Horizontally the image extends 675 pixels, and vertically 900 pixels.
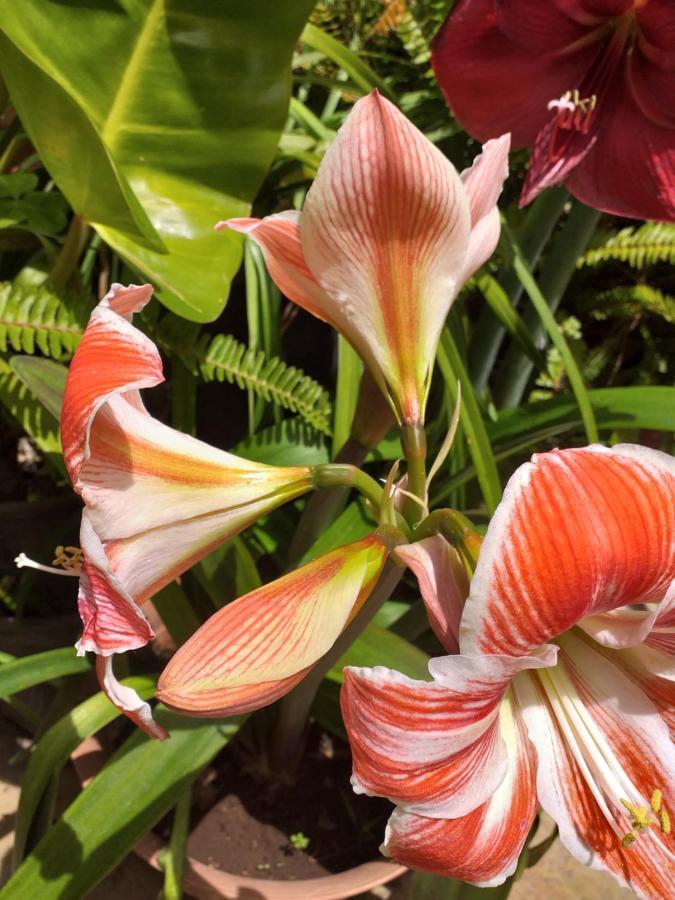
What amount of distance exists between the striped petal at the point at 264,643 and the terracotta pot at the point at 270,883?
1.88ft

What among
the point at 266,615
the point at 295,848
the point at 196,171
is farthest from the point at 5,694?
the point at 196,171

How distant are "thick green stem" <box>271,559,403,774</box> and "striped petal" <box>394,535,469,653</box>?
0.28 ft

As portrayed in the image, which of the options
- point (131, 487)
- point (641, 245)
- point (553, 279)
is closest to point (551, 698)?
point (131, 487)

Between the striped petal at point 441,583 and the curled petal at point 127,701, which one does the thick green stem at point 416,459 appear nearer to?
the striped petal at point 441,583

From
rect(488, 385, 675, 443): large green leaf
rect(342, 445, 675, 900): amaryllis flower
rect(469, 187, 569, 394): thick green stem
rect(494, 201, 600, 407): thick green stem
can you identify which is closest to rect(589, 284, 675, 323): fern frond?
rect(494, 201, 600, 407): thick green stem

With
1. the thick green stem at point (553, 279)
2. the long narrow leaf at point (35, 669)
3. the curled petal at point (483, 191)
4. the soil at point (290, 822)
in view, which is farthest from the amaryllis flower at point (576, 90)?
the soil at point (290, 822)

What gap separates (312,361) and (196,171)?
0.50 meters

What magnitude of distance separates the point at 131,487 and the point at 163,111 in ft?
1.79

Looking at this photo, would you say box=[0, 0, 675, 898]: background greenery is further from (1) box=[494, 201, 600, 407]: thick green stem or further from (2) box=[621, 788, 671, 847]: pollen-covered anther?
(2) box=[621, 788, 671, 847]: pollen-covered anther

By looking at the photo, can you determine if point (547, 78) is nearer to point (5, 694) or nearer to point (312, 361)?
point (312, 361)

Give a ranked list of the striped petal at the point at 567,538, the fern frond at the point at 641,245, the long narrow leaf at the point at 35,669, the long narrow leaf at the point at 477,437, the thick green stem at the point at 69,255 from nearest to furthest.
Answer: the striped petal at the point at 567,538
the long narrow leaf at the point at 35,669
the long narrow leaf at the point at 477,437
the thick green stem at the point at 69,255
the fern frond at the point at 641,245

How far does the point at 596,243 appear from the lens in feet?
4.02

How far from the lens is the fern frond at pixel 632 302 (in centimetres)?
128

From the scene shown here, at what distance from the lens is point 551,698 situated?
1.69 feet
